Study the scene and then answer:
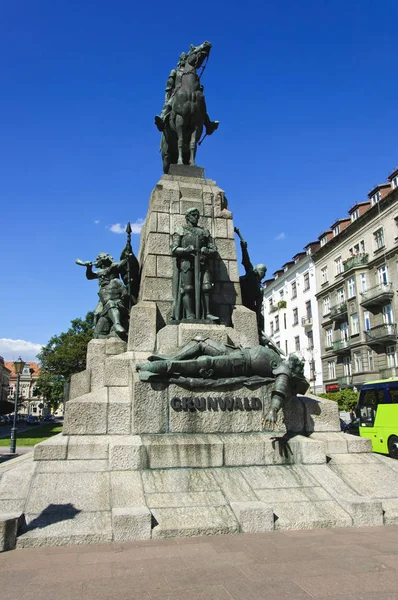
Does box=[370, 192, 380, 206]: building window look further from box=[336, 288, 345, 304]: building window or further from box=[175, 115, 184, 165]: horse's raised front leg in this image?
box=[175, 115, 184, 165]: horse's raised front leg

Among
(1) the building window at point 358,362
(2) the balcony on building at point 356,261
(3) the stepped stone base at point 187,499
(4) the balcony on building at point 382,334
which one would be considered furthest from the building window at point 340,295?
(3) the stepped stone base at point 187,499

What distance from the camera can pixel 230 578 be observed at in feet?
15.7

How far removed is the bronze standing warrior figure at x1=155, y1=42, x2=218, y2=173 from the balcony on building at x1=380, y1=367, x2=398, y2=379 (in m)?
31.7

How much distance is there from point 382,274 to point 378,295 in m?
2.57

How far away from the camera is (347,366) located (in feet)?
161

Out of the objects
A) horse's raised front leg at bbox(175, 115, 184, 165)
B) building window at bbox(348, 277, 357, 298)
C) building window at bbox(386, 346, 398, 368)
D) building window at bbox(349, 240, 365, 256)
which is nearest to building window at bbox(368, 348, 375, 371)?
building window at bbox(386, 346, 398, 368)

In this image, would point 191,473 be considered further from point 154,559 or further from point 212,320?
point 212,320

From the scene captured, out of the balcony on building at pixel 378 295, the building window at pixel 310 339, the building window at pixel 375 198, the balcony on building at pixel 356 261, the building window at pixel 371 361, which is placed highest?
the building window at pixel 375 198

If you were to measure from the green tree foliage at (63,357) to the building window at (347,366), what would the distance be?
26779mm

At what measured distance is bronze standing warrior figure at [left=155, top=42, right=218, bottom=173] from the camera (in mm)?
14227

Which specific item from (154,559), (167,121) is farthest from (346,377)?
(154,559)

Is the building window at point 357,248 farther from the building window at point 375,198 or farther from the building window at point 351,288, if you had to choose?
the building window at point 375,198

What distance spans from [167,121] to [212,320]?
721cm

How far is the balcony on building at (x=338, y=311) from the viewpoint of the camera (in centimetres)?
4894
